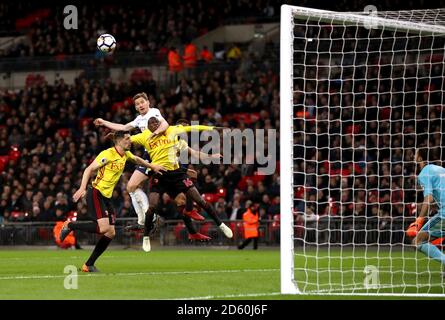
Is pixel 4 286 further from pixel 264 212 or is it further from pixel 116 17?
pixel 116 17

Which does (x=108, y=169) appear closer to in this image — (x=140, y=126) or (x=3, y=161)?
(x=140, y=126)

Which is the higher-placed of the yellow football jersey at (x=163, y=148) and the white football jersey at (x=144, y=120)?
the white football jersey at (x=144, y=120)

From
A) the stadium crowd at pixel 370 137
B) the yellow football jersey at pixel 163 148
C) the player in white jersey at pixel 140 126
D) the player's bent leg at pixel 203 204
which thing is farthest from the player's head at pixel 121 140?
the stadium crowd at pixel 370 137

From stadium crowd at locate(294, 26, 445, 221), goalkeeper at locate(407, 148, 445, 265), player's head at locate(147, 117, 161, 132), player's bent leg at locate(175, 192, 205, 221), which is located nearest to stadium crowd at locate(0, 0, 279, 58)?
stadium crowd at locate(294, 26, 445, 221)

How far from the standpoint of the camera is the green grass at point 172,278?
1134 centimetres

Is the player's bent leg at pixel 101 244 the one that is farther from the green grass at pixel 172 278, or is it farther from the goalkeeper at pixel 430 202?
the goalkeeper at pixel 430 202

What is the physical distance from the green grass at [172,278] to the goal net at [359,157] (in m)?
0.15

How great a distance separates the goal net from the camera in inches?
472

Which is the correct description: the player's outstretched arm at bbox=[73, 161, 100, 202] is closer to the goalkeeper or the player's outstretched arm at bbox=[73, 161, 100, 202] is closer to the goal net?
the goal net

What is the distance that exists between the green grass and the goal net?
0.15 m

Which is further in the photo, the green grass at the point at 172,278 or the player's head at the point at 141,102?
the player's head at the point at 141,102

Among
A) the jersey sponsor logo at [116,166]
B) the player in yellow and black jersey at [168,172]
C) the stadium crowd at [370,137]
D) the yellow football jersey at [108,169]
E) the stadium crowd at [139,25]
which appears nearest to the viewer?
the yellow football jersey at [108,169]

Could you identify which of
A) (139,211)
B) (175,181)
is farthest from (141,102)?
(139,211)

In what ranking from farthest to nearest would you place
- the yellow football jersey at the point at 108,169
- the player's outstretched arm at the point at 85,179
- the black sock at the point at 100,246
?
the yellow football jersey at the point at 108,169
the player's outstretched arm at the point at 85,179
the black sock at the point at 100,246
